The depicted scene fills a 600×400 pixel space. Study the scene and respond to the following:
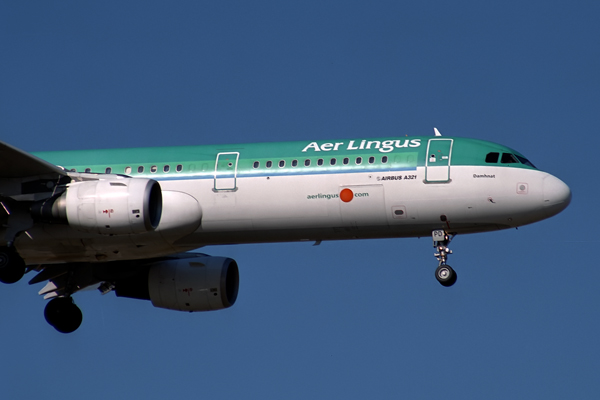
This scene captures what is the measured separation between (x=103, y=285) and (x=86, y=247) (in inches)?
170

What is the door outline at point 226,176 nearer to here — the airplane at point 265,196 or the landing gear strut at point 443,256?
the airplane at point 265,196

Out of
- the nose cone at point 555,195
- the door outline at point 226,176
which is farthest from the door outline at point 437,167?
the door outline at point 226,176

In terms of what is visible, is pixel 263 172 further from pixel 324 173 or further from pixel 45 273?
pixel 45 273

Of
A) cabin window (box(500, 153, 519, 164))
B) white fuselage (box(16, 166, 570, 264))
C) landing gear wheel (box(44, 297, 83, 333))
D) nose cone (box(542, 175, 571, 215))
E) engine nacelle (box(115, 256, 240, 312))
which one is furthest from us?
landing gear wheel (box(44, 297, 83, 333))

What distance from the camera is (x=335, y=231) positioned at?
38.2m

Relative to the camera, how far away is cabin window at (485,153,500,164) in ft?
124

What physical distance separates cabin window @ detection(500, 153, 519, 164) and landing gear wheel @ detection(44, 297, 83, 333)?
14386 millimetres

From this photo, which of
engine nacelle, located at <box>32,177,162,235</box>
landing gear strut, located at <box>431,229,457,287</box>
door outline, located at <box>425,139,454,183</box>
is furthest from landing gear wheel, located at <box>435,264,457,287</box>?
engine nacelle, located at <box>32,177,162,235</box>

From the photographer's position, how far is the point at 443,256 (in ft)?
125

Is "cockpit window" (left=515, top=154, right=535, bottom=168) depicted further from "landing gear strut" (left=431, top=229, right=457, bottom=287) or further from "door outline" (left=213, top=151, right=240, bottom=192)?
"door outline" (left=213, top=151, right=240, bottom=192)

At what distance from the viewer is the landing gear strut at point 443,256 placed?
3775 centimetres

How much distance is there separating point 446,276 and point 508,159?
12.4ft

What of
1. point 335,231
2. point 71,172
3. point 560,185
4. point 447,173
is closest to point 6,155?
point 71,172

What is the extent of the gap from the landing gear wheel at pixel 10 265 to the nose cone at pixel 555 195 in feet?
49.2
